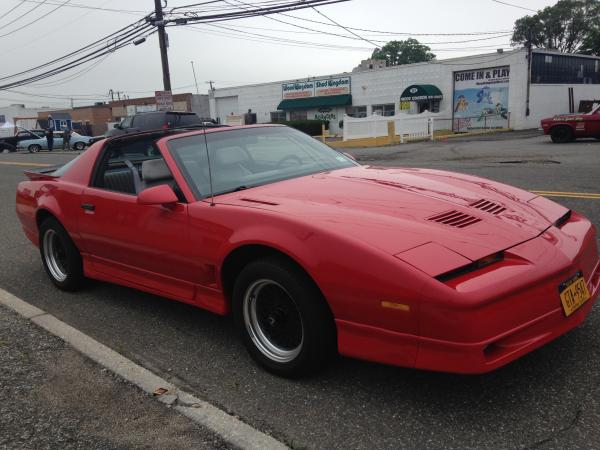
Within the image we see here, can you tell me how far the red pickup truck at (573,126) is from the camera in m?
18.1

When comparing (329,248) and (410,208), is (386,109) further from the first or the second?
(329,248)

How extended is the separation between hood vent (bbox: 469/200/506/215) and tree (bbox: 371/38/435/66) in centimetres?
8919

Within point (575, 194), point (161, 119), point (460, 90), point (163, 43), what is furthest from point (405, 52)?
point (575, 194)

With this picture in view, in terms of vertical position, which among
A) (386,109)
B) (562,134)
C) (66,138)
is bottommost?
(562,134)

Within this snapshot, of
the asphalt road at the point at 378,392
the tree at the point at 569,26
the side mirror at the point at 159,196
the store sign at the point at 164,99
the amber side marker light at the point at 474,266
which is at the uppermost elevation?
the tree at the point at 569,26

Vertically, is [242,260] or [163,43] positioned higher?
[163,43]

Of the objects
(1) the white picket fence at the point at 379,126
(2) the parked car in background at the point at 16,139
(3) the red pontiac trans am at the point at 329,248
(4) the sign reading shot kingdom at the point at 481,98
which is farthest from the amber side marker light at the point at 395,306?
(2) the parked car in background at the point at 16,139

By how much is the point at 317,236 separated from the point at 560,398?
4.48ft

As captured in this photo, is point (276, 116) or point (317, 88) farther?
point (276, 116)

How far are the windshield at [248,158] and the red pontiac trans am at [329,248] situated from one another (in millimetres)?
14

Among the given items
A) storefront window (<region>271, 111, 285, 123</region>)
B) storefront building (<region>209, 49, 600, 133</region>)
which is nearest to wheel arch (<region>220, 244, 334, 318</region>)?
storefront building (<region>209, 49, 600, 133</region>)

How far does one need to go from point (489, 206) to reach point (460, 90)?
3368 centimetres

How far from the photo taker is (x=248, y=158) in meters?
3.80

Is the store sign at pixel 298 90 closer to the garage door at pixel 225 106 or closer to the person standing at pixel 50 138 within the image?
the garage door at pixel 225 106
